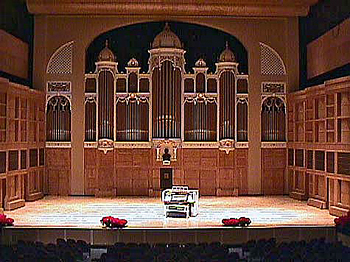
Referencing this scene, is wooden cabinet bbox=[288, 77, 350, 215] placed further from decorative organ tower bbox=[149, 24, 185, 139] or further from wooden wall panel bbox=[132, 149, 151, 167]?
wooden wall panel bbox=[132, 149, 151, 167]

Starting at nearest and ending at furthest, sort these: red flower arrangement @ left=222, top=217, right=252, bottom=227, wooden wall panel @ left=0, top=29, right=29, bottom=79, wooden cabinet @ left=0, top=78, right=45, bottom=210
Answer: red flower arrangement @ left=222, top=217, right=252, bottom=227 < wooden cabinet @ left=0, top=78, right=45, bottom=210 < wooden wall panel @ left=0, top=29, right=29, bottom=79

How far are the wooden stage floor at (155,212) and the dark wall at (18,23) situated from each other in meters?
3.71

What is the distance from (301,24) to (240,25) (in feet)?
6.10

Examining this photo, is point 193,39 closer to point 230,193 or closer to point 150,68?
point 150,68

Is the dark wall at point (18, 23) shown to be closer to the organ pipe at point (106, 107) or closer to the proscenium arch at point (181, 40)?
the proscenium arch at point (181, 40)

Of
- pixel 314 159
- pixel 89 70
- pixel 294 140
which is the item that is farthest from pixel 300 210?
pixel 89 70

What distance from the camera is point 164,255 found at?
26.1 ft

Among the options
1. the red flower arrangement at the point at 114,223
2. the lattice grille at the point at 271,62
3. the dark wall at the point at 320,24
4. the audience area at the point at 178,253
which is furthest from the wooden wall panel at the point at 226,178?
the audience area at the point at 178,253

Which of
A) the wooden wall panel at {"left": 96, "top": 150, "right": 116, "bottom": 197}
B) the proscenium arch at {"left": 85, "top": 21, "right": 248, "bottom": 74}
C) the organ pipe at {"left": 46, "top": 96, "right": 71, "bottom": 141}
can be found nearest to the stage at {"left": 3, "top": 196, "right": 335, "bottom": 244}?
the wooden wall panel at {"left": 96, "top": 150, "right": 116, "bottom": 197}

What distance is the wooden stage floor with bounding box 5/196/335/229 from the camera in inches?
485

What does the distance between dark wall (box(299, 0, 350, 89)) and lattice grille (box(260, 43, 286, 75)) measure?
651 mm

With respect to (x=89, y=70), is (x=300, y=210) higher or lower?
lower

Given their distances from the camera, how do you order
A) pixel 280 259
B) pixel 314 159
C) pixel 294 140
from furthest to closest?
pixel 294 140 → pixel 314 159 → pixel 280 259

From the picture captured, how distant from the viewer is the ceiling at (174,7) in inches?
682
